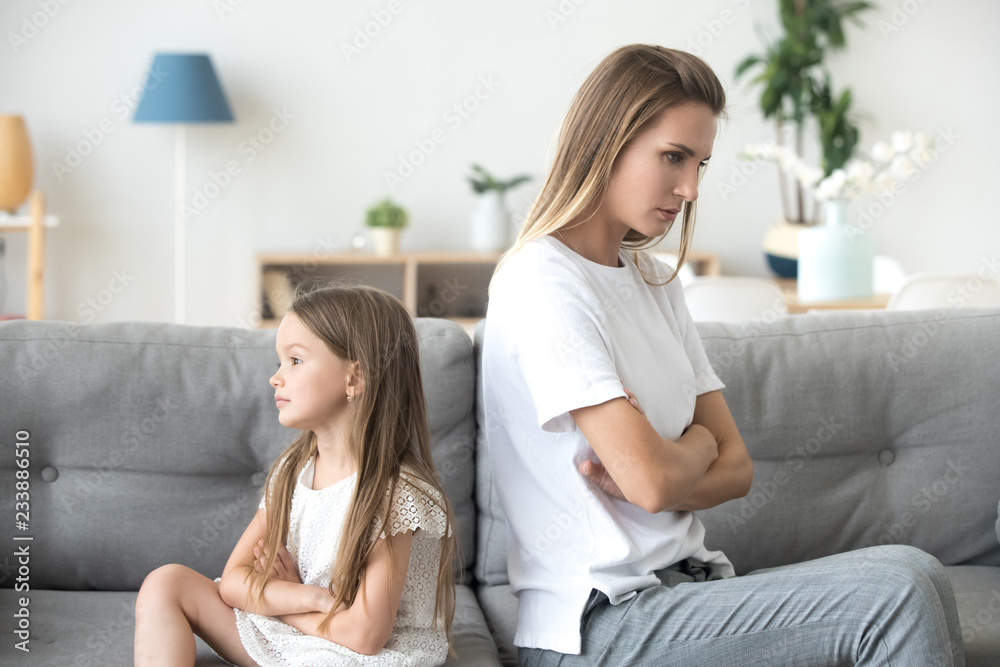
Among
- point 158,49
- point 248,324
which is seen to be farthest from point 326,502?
point 158,49

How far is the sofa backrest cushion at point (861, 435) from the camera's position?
5.11 feet

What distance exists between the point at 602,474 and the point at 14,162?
325 cm

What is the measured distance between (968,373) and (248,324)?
125 inches

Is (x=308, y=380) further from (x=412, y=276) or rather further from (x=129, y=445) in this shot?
(x=412, y=276)

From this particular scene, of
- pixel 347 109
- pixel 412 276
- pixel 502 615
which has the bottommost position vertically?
pixel 502 615

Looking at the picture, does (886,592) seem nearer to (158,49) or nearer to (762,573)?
(762,573)

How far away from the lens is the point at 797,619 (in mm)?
1059

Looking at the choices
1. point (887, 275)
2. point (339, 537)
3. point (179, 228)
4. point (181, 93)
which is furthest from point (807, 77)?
point (339, 537)

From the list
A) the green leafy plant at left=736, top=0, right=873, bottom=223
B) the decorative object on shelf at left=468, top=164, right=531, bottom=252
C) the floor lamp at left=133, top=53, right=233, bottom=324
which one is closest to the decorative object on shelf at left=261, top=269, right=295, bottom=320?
the floor lamp at left=133, top=53, right=233, bottom=324

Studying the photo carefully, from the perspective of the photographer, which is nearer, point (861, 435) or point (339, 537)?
point (339, 537)

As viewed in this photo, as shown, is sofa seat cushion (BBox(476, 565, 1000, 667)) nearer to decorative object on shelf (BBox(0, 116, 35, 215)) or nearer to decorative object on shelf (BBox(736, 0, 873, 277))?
decorative object on shelf (BBox(736, 0, 873, 277))

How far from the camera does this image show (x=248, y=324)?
4.14m

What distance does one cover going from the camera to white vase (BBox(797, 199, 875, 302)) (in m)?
2.73

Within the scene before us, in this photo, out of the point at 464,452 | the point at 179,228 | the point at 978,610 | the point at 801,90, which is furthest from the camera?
the point at 801,90
